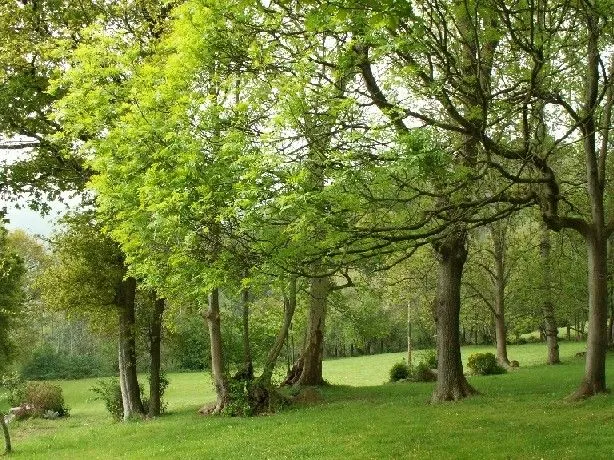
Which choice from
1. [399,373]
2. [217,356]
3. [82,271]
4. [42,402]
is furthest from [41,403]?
[399,373]

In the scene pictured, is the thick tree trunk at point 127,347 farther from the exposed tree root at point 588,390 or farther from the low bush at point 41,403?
the exposed tree root at point 588,390

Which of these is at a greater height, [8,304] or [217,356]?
[8,304]

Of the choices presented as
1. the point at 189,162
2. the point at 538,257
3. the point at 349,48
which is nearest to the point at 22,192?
the point at 189,162

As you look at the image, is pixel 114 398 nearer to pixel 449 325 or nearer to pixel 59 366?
pixel 449 325

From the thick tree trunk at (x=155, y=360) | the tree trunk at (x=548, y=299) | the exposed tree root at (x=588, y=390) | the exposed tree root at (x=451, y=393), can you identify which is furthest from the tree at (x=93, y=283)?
the tree trunk at (x=548, y=299)

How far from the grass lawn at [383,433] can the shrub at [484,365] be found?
6.60 metres

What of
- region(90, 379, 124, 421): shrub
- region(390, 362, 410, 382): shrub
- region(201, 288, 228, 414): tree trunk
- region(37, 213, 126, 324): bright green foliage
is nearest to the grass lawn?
region(201, 288, 228, 414): tree trunk

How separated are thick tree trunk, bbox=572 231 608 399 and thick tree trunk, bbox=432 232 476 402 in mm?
3470

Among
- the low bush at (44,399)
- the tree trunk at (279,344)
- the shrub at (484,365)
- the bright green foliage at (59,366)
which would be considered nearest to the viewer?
the tree trunk at (279,344)

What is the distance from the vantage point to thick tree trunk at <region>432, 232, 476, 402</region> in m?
17.7

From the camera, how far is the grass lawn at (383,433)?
10969 millimetres

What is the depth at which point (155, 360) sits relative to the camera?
26.1 metres

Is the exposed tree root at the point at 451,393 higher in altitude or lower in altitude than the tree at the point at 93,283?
lower

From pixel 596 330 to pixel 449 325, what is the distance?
13.4 ft
